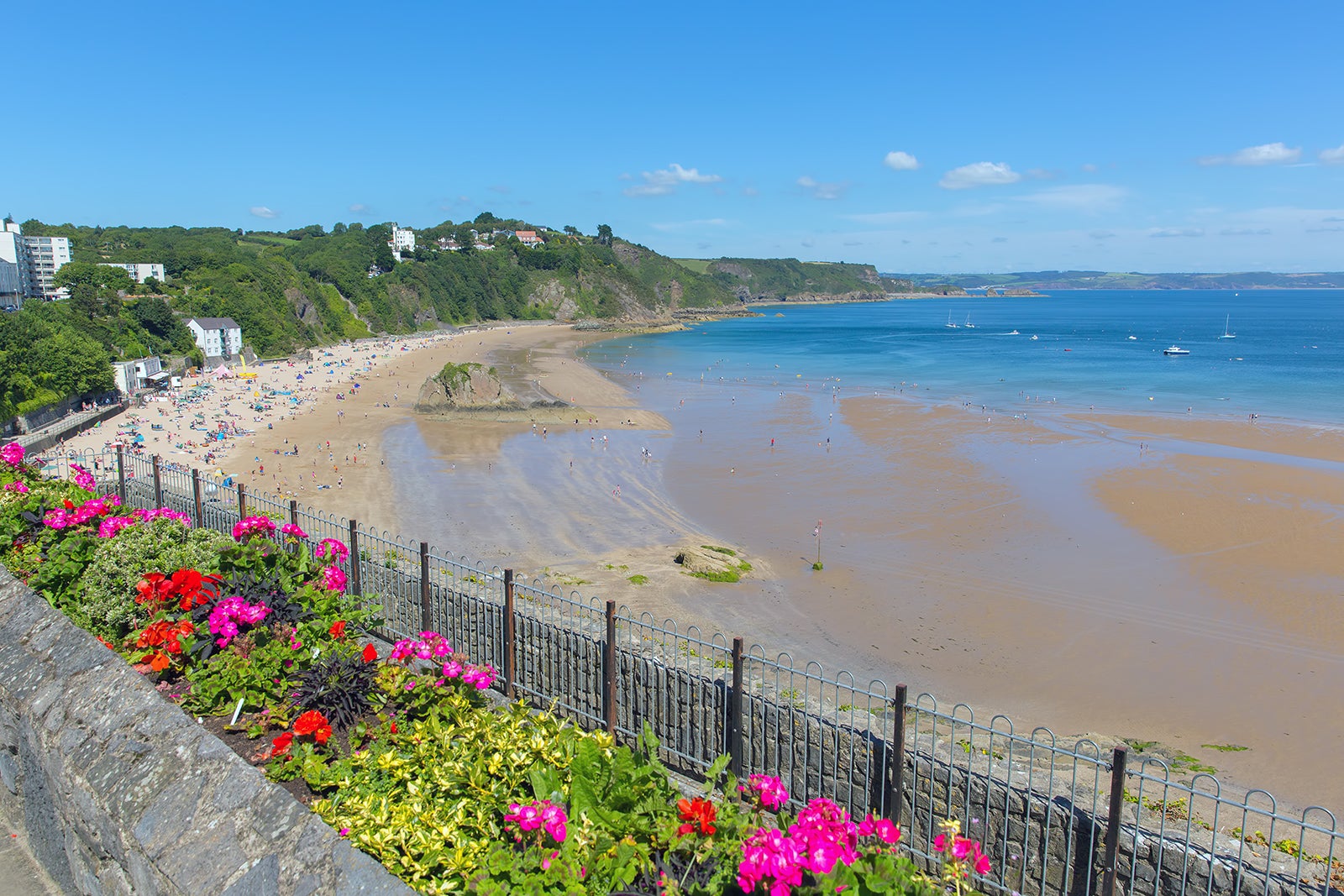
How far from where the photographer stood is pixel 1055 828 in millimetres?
5617

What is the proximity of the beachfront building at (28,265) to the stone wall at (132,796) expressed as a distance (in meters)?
75.2

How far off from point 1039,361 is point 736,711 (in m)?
79.2

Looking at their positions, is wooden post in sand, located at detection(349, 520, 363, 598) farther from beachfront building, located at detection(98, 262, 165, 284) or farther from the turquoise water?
beachfront building, located at detection(98, 262, 165, 284)

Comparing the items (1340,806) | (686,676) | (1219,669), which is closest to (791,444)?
(1219,669)

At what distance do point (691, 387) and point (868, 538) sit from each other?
1473 inches

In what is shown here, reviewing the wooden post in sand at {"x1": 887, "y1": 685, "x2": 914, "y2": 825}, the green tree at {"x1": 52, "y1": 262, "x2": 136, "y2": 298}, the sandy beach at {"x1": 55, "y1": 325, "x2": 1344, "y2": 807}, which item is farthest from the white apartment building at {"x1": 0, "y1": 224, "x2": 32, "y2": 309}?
the wooden post in sand at {"x1": 887, "y1": 685, "x2": 914, "y2": 825}

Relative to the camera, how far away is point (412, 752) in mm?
4602

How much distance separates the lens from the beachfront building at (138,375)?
47062 millimetres

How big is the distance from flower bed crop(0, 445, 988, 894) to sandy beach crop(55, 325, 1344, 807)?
1020cm

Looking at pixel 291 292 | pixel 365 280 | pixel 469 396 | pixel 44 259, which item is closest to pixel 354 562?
pixel 469 396

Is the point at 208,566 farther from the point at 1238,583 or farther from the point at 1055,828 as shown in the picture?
the point at 1238,583

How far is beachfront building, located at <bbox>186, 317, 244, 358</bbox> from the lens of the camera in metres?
69.0

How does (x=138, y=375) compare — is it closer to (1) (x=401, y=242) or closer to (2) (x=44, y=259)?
(2) (x=44, y=259)

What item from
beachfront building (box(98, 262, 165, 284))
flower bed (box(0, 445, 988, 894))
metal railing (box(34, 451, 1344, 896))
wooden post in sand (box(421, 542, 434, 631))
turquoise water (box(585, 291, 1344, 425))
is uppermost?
beachfront building (box(98, 262, 165, 284))
